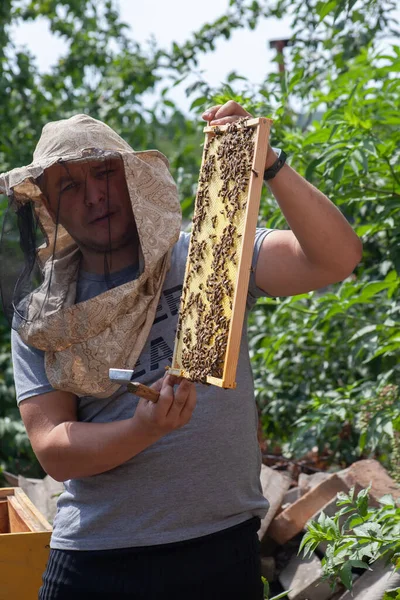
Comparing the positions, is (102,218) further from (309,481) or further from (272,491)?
(309,481)

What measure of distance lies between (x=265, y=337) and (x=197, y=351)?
8.30 feet

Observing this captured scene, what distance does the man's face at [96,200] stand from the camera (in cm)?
208

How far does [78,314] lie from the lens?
207 centimetres

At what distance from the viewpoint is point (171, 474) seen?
2.04 m

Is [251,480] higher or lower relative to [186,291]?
lower

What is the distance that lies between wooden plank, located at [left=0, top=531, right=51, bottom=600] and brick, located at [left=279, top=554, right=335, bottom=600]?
934 millimetres

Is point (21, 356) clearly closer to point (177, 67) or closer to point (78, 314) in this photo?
point (78, 314)

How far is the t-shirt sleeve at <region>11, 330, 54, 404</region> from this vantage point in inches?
83.4

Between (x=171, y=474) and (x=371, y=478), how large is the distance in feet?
5.28

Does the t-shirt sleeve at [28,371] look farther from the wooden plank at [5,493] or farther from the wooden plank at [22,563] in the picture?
the wooden plank at [5,493]

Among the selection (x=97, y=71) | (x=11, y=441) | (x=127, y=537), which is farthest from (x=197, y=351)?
(x=97, y=71)

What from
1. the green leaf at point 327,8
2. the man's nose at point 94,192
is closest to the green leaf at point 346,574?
the man's nose at point 94,192

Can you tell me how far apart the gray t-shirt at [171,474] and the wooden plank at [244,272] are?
0.33 meters

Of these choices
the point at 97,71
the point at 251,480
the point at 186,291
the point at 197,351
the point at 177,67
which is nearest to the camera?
the point at 197,351
